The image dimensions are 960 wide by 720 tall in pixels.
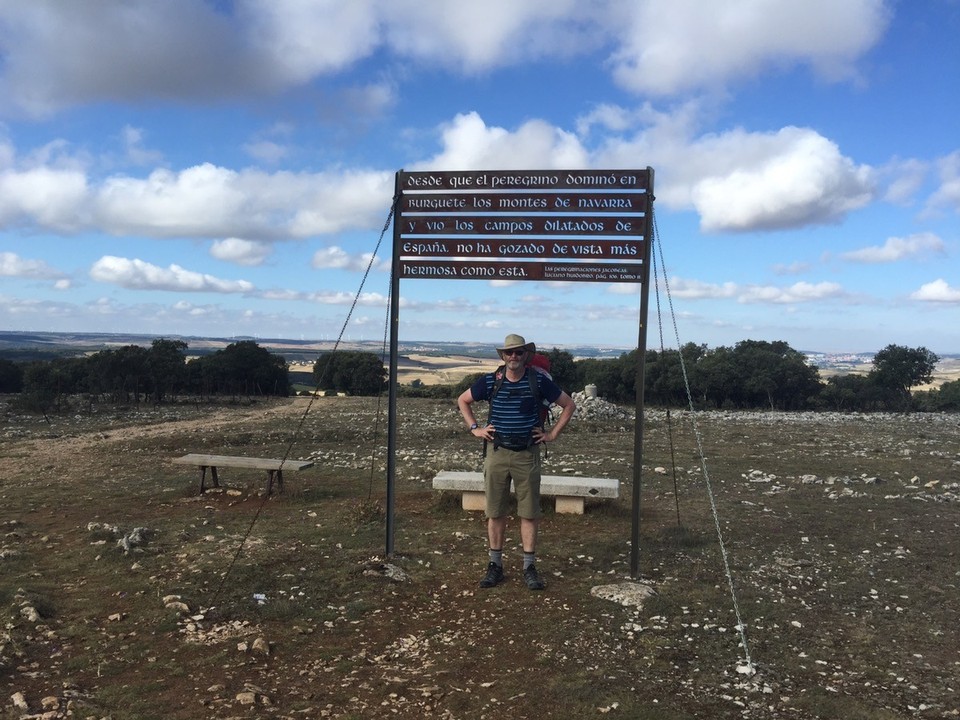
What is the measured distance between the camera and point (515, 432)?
248 inches

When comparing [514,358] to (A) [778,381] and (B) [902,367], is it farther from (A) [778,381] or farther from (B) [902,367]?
(B) [902,367]

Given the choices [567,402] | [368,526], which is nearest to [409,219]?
[567,402]

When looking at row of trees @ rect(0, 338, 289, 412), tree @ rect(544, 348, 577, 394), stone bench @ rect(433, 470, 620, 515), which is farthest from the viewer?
tree @ rect(544, 348, 577, 394)

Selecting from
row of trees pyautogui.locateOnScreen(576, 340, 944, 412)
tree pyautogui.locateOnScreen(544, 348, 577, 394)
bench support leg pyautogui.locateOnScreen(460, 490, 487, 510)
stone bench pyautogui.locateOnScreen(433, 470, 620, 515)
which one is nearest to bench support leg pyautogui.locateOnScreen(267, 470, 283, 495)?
stone bench pyautogui.locateOnScreen(433, 470, 620, 515)

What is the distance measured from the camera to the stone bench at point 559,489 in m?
9.21

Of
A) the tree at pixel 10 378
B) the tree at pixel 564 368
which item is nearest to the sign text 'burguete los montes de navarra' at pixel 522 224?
the tree at pixel 564 368

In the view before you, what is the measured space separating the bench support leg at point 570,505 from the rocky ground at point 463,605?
219mm

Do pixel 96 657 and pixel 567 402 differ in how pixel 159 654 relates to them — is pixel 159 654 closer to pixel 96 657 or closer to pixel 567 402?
pixel 96 657

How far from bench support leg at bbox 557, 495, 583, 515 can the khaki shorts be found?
3.14m

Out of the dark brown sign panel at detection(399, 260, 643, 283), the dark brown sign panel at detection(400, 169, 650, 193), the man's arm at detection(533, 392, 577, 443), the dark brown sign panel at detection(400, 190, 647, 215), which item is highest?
the dark brown sign panel at detection(400, 169, 650, 193)

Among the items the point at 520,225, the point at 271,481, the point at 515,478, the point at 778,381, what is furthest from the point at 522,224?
the point at 778,381

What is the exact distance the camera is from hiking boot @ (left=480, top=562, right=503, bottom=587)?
252 inches

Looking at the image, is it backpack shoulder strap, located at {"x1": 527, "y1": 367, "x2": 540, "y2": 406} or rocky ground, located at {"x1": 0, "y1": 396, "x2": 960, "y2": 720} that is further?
backpack shoulder strap, located at {"x1": 527, "y1": 367, "x2": 540, "y2": 406}

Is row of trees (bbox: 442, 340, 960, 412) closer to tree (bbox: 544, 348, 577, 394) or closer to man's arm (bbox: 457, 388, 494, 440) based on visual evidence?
tree (bbox: 544, 348, 577, 394)
